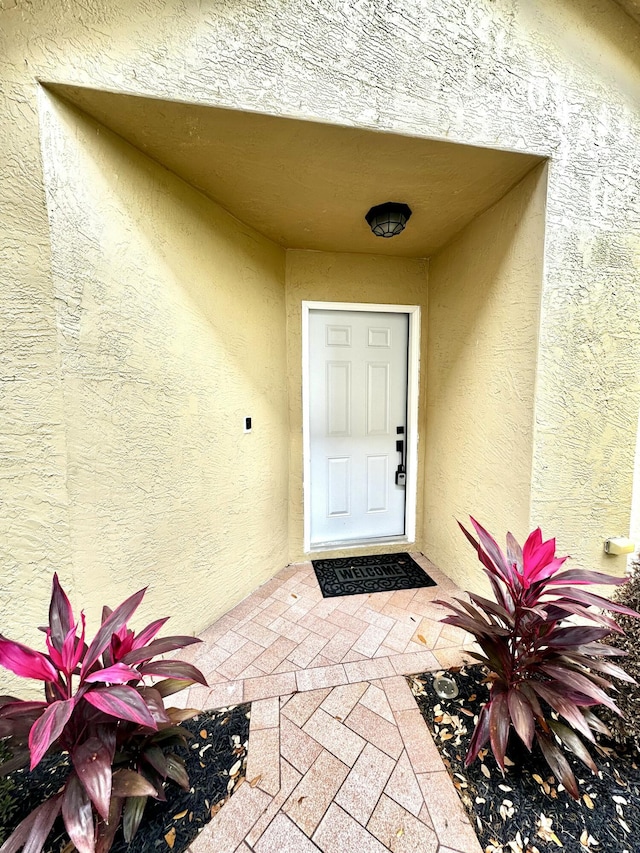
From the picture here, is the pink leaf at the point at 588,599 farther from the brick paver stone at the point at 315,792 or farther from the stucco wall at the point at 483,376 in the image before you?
the brick paver stone at the point at 315,792

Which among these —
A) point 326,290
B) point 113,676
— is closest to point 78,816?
point 113,676

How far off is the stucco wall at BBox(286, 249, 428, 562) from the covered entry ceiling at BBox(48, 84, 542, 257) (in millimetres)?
366

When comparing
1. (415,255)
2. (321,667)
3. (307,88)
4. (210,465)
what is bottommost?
(321,667)

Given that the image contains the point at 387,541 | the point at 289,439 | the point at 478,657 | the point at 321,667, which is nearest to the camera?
the point at 478,657

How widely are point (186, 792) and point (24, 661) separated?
761 mm

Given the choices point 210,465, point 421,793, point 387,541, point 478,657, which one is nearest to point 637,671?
point 478,657

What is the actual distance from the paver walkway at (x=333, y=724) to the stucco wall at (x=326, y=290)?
0.78 meters

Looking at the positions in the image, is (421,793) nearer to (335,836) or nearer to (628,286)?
(335,836)

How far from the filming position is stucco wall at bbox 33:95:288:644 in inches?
53.0

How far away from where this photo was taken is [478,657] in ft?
4.35

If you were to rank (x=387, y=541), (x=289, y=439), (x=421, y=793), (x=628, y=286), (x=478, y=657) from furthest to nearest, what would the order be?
(x=387, y=541) < (x=289, y=439) < (x=628, y=286) < (x=478, y=657) < (x=421, y=793)

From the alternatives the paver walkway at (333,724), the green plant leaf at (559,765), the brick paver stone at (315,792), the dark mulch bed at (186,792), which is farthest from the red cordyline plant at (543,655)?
the dark mulch bed at (186,792)

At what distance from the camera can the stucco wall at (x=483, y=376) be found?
1762 mm

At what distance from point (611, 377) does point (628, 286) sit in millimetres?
510
